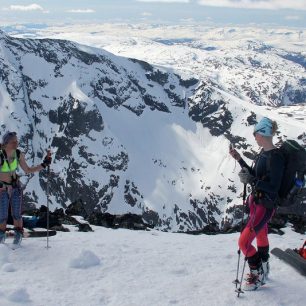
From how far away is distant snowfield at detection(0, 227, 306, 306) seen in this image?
8.48 meters

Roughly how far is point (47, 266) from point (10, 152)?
3.39 metres

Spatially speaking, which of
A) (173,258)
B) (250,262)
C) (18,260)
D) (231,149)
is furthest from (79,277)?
(231,149)

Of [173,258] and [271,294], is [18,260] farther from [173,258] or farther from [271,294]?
[271,294]

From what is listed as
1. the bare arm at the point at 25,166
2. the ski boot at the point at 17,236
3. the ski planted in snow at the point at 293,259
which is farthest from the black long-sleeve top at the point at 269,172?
the ski boot at the point at 17,236

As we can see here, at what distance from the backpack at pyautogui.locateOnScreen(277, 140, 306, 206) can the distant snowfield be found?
7.02 ft

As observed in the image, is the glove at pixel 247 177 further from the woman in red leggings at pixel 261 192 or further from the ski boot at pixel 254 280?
the ski boot at pixel 254 280

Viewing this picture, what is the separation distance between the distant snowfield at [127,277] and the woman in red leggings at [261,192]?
0.59 metres

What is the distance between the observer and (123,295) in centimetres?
868

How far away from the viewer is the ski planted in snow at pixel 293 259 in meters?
10.2

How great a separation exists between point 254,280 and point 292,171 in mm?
2536

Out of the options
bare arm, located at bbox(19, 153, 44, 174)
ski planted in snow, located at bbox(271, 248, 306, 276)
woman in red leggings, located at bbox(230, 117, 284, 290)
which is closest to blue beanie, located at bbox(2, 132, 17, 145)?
bare arm, located at bbox(19, 153, 44, 174)

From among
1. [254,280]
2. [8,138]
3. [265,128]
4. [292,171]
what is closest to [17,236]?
[8,138]

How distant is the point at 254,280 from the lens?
9086 millimetres

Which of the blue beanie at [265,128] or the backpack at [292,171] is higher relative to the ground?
the blue beanie at [265,128]
